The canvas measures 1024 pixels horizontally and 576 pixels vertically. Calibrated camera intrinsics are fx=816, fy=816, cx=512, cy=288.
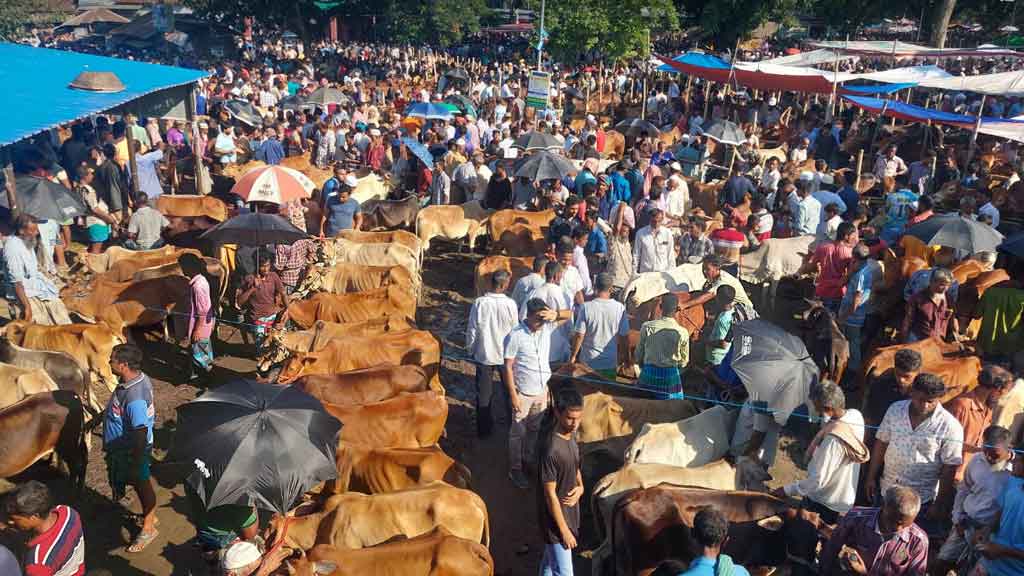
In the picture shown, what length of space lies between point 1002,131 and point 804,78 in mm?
6592

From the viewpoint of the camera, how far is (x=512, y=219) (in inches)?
539

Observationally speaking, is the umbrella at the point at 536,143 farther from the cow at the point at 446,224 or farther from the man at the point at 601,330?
the man at the point at 601,330

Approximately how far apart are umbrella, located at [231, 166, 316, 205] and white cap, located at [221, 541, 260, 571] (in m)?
6.81

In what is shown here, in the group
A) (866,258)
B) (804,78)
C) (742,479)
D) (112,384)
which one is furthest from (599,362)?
(804,78)

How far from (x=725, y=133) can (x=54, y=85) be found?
42.8 feet

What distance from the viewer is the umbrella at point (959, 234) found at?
9.91 m

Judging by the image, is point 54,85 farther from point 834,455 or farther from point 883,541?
point 883,541

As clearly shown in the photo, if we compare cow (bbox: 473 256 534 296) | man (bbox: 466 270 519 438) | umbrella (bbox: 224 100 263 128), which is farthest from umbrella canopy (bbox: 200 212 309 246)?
umbrella (bbox: 224 100 263 128)

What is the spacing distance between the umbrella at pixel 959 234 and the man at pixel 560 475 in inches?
268

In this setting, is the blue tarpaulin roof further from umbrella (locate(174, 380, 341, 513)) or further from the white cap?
the white cap

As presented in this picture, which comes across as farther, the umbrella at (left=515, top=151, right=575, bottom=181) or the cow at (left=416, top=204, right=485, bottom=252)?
the cow at (left=416, top=204, right=485, bottom=252)

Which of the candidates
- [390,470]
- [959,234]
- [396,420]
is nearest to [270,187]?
[396,420]

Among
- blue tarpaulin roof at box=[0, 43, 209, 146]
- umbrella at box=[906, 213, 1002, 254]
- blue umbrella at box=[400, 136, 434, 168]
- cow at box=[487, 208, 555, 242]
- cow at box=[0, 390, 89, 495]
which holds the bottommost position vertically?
cow at box=[0, 390, 89, 495]

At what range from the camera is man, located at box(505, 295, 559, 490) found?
716 cm
